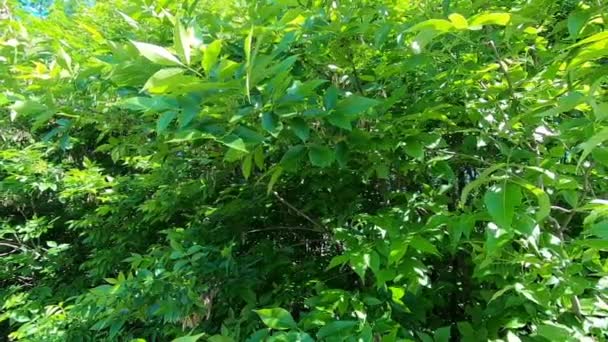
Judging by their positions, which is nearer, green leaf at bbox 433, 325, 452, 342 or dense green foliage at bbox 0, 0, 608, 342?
dense green foliage at bbox 0, 0, 608, 342

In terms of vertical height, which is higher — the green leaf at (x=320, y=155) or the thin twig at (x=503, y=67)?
the thin twig at (x=503, y=67)

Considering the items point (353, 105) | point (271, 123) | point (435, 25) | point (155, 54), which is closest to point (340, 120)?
point (353, 105)

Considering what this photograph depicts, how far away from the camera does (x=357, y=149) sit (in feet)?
4.33

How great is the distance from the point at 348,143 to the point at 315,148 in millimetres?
121

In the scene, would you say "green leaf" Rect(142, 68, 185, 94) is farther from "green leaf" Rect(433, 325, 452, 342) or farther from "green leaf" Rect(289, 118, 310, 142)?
"green leaf" Rect(433, 325, 452, 342)

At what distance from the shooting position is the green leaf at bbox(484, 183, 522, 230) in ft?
3.03

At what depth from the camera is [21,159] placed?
3.54 m

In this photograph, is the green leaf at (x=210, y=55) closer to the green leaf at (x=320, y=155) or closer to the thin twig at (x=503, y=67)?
the green leaf at (x=320, y=155)

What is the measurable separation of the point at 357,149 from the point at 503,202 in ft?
1.50

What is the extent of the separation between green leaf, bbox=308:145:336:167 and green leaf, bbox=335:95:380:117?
13cm

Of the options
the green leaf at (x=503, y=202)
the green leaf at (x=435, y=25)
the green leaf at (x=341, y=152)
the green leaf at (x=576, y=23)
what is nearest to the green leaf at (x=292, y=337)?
the green leaf at (x=341, y=152)

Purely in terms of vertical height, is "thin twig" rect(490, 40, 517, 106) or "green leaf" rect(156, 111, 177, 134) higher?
"green leaf" rect(156, 111, 177, 134)

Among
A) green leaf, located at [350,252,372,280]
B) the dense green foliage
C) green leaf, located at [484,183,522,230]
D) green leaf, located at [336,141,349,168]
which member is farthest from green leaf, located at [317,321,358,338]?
green leaf, located at [484,183,522,230]

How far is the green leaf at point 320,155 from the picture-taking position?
115 centimetres
